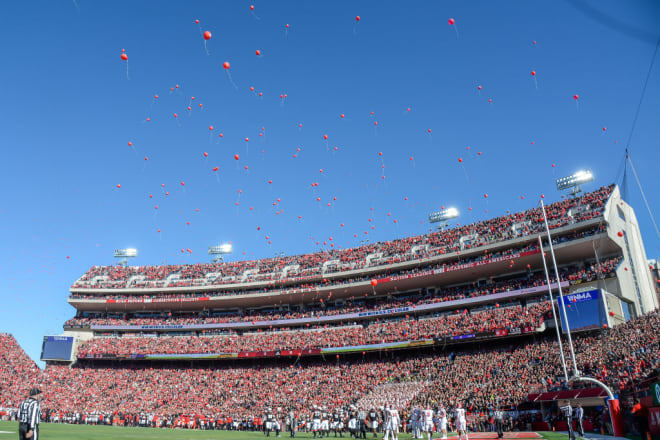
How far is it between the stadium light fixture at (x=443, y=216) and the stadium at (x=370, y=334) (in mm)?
9307

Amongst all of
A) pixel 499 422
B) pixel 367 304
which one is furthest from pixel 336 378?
pixel 499 422

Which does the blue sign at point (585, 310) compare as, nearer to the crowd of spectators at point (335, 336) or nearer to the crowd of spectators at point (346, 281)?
the crowd of spectators at point (335, 336)

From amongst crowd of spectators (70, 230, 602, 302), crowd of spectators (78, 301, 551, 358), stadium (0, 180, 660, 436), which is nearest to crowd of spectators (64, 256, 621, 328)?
stadium (0, 180, 660, 436)

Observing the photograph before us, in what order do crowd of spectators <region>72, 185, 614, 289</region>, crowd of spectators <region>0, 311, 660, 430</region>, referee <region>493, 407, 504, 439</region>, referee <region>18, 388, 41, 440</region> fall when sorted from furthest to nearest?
crowd of spectators <region>72, 185, 614, 289</region>
crowd of spectators <region>0, 311, 660, 430</region>
referee <region>493, 407, 504, 439</region>
referee <region>18, 388, 41, 440</region>

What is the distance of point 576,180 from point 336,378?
36.9 metres

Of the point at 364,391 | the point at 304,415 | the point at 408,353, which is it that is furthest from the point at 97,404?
the point at 408,353

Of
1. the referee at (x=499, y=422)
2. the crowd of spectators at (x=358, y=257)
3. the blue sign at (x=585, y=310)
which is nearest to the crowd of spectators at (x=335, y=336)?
the blue sign at (x=585, y=310)

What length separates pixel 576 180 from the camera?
2229 inches

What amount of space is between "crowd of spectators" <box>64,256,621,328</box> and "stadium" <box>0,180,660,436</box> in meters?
0.26

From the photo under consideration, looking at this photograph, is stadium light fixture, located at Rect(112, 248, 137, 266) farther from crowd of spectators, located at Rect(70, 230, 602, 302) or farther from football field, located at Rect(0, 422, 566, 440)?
football field, located at Rect(0, 422, 566, 440)

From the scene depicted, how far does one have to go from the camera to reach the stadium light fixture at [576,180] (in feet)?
184

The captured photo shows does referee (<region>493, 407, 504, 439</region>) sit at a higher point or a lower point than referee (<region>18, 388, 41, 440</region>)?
lower

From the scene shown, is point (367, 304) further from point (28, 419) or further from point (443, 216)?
point (28, 419)

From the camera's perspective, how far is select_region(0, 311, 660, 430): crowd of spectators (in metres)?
32.3
